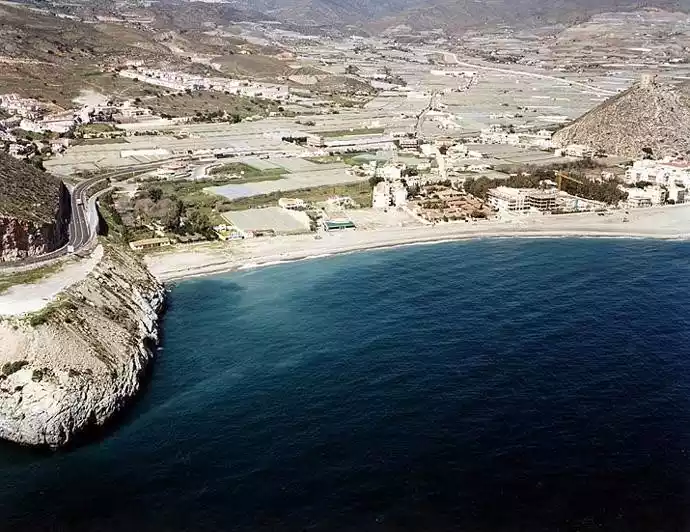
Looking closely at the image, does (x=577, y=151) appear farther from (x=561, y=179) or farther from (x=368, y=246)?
(x=368, y=246)

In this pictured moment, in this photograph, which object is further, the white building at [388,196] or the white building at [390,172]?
the white building at [390,172]

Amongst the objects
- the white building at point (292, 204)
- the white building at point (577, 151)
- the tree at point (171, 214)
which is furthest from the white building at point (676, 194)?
the tree at point (171, 214)

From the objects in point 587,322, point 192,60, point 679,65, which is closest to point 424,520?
point 587,322

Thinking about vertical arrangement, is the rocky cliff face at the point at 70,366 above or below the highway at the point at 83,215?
below

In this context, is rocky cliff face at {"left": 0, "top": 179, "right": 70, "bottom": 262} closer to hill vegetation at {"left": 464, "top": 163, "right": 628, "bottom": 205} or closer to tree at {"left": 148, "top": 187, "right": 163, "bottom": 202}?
tree at {"left": 148, "top": 187, "right": 163, "bottom": 202}

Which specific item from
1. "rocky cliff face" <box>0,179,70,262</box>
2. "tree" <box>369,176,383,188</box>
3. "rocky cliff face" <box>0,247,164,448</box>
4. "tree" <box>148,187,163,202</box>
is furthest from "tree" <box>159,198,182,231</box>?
"rocky cliff face" <box>0,247,164,448</box>

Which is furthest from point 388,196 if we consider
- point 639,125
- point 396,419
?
point 639,125

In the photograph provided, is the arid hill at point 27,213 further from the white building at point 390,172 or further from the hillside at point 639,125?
the hillside at point 639,125
